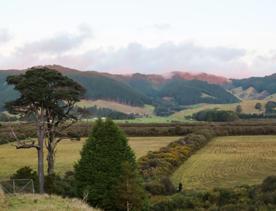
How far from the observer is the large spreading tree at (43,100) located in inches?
1797

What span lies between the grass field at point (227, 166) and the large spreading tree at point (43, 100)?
642 inches

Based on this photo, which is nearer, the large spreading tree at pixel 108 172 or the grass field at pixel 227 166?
the large spreading tree at pixel 108 172

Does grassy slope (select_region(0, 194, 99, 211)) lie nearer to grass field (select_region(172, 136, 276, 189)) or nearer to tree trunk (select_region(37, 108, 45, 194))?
tree trunk (select_region(37, 108, 45, 194))

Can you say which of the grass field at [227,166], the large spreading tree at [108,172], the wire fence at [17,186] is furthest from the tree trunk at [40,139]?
the grass field at [227,166]

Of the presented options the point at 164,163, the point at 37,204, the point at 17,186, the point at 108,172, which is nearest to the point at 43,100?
the point at 108,172

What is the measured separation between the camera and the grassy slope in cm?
2455

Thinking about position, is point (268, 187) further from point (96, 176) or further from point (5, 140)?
point (5, 140)

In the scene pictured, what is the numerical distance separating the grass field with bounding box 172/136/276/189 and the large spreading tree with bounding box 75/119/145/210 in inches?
649

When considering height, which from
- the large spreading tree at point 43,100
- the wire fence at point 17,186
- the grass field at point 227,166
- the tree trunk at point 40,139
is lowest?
the grass field at point 227,166

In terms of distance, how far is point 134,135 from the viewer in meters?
135

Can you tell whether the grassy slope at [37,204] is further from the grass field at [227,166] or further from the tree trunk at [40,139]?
the grass field at [227,166]

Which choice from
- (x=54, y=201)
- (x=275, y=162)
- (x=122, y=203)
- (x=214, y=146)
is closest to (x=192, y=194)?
(x=122, y=203)

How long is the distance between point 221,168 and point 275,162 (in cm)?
1019

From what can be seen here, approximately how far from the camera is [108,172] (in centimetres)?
3841
